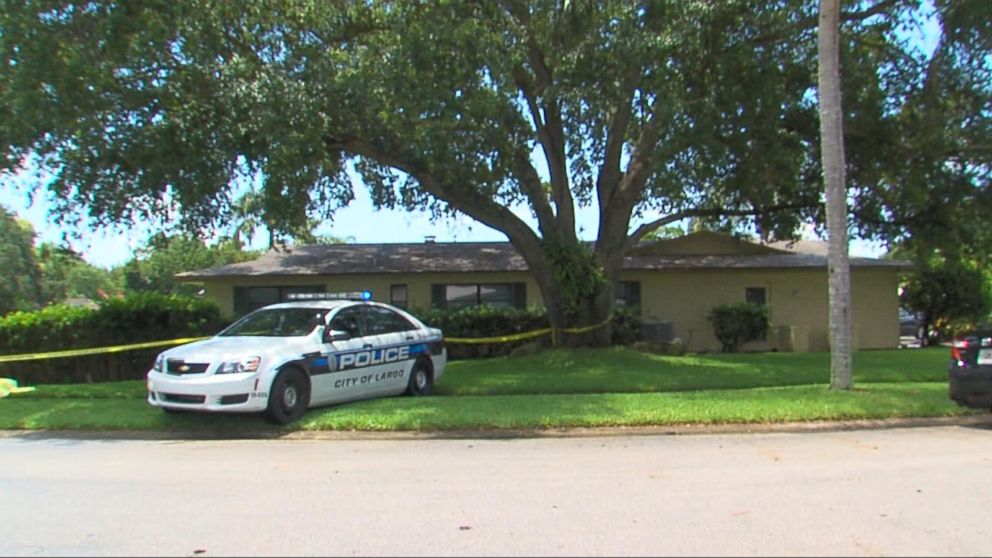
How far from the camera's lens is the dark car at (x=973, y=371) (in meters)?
9.07

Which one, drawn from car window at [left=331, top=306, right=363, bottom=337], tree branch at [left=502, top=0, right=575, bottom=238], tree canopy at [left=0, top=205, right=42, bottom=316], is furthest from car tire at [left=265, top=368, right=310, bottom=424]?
tree canopy at [left=0, top=205, right=42, bottom=316]

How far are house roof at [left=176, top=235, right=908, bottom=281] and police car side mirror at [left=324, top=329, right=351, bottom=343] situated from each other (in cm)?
1029

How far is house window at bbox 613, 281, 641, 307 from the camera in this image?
2134cm

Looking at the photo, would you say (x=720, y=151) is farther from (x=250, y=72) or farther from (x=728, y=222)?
(x=250, y=72)

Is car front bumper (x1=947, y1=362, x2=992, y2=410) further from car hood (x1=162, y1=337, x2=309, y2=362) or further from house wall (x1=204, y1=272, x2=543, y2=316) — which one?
house wall (x1=204, y1=272, x2=543, y2=316)

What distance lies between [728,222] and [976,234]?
17.3 ft

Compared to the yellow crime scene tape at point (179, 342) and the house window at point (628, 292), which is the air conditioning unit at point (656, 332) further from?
the yellow crime scene tape at point (179, 342)

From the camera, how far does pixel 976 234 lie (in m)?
16.3

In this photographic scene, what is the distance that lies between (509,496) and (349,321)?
5.17 metres

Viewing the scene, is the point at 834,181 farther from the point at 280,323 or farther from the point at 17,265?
the point at 17,265

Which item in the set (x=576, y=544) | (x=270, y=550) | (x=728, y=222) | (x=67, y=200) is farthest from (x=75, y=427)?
(x=728, y=222)

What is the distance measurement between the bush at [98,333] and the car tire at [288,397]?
8.20 metres

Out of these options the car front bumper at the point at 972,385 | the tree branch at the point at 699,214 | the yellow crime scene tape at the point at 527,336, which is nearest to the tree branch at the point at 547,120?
the tree branch at the point at 699,214

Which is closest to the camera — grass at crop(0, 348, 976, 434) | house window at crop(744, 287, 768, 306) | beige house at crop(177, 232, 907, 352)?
grass at crop(0, 348, 976, 434)
